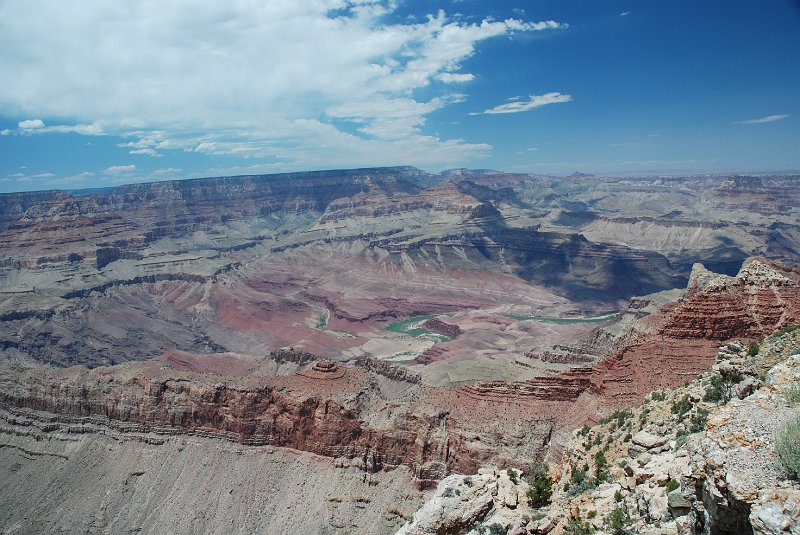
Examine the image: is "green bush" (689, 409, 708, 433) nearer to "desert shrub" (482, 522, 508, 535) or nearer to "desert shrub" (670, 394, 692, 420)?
"desert shrub" (670, 394, 692, 420)

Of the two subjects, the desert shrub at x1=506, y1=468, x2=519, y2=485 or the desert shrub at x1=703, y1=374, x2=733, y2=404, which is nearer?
the desert shrub at x1=703, y1=374, x2=733, y2=404

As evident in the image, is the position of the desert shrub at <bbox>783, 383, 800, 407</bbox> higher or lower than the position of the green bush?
higher

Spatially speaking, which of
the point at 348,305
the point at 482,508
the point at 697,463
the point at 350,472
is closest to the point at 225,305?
the point at 348,305

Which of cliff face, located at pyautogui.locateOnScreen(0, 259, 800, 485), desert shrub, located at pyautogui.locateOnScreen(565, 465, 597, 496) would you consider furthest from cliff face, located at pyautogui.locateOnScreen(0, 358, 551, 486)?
desert shrub, located at pyautogui.locateOnScreen(565, 465, 597, 496)

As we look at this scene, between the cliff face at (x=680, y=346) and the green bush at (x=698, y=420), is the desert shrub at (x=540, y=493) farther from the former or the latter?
the cliff face at (x=680, y=346)

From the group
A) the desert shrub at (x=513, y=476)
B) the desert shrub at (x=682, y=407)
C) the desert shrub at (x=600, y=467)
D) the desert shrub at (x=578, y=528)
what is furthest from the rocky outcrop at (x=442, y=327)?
the desert shrub at (x=578, y=528)

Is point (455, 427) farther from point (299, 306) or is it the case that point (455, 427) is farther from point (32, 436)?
point (299, 306)
